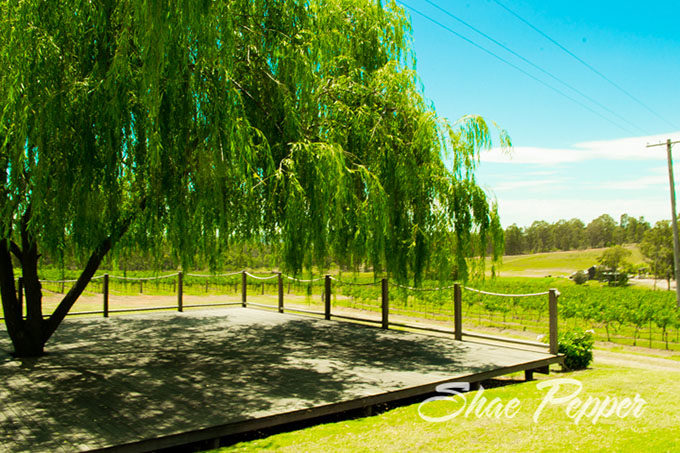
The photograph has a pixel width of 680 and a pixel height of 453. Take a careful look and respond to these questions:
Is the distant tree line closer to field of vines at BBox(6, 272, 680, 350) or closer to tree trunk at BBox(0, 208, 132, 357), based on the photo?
field of vines at BBox(6, 272, 680, 350)

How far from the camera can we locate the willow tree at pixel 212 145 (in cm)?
501

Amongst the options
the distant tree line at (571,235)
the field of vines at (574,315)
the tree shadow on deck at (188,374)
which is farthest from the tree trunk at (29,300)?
the distant tree line at (571,235)

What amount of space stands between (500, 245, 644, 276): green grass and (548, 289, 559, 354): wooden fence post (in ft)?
297

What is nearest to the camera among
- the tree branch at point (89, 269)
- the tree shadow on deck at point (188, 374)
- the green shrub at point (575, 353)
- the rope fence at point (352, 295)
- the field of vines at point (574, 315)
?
the tree shadow on deck at point (188, 374)

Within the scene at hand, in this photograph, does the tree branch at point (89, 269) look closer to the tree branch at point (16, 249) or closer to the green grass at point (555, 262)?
the tree branch at point (16, 249)

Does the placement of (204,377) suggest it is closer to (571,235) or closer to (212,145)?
(212,145)

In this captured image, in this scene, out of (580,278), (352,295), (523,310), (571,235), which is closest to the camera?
(523,310)

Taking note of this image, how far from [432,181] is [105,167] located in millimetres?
4524

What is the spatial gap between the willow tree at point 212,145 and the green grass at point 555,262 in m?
91.9

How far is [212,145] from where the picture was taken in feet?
17.2

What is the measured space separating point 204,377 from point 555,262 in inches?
4485

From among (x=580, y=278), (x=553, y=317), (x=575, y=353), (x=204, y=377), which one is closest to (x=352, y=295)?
(x=575, y=353)

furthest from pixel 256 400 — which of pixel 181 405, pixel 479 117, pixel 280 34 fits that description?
pixel 479 117

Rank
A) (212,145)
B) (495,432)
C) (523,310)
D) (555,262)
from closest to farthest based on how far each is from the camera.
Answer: (495,432) < (212,145) < (523,310) < (555,262)
